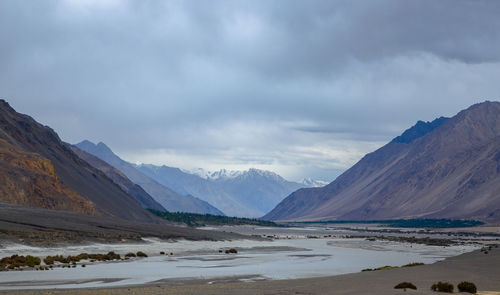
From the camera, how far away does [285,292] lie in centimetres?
2775

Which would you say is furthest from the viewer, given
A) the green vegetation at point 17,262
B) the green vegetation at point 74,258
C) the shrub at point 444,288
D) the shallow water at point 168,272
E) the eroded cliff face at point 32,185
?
the eroded cliff face at point 32,185

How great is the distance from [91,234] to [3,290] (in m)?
46.5

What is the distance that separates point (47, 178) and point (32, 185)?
563 cm

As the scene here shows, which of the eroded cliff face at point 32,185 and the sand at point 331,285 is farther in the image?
the eroded cliff face at point 32,185

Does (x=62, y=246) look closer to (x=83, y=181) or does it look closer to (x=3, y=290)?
(x=3, y=290)

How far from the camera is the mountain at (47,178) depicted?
104 metres

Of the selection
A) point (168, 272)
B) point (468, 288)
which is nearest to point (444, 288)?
point (468, 288)

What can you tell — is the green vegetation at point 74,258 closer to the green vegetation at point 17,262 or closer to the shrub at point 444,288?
the green vegetation at point 17,262

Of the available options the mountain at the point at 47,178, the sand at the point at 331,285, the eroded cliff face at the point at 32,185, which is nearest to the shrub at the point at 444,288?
the sand at the point at 331,285

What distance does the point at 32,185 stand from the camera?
105438 mm

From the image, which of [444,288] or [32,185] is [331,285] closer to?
[444,288]

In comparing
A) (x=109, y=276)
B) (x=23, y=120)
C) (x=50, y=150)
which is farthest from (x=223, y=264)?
(x=23, y=120)

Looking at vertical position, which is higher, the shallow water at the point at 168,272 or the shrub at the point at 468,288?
the shrub at the point at 468,288

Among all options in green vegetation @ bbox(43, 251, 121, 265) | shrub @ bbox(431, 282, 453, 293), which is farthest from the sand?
green vegetation @ bbox(43, 251, 121, 265)
